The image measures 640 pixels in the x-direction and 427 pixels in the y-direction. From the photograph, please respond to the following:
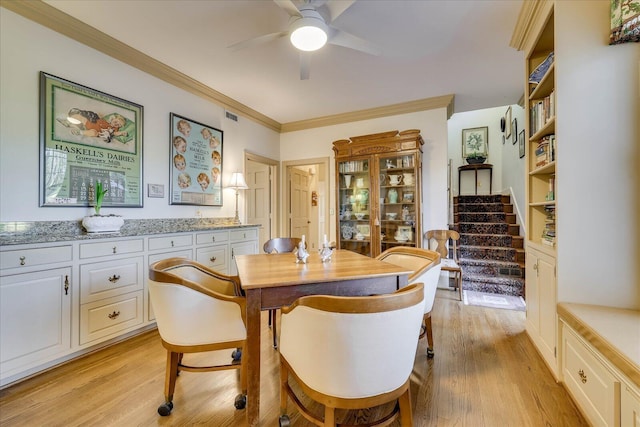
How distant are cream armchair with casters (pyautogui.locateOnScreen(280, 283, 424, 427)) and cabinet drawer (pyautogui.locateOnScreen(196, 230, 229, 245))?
214 cm

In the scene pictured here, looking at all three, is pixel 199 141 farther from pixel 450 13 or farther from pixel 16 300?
pixel 450 13

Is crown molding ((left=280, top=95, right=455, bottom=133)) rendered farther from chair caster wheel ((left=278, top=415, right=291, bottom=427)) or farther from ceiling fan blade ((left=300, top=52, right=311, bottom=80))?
chair caster wheel ((left=278, top=415, right=291, bottom=427))

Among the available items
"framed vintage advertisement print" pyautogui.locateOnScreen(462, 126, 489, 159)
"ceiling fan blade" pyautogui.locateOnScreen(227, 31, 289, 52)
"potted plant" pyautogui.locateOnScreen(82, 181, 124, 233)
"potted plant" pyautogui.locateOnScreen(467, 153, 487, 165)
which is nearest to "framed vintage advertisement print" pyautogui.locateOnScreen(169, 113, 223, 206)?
"potted plant" pyautogui.locateOnScreen(82, 181, 124, 233)

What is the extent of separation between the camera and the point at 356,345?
3.19 feet

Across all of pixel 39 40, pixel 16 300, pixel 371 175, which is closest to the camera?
pixel 16 300

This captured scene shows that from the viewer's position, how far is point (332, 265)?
1.74m

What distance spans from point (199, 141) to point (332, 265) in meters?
2.54

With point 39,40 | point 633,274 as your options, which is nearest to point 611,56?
point 633,274

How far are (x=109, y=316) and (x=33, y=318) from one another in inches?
18.5

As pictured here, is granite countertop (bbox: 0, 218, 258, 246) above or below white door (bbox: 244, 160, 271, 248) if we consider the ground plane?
below

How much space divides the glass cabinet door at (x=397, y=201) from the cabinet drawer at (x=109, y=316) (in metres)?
2.95

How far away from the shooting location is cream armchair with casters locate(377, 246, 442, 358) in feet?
5.97

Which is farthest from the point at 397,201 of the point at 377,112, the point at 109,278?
the point at 109,278

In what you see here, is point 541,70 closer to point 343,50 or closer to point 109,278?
point 343,50
